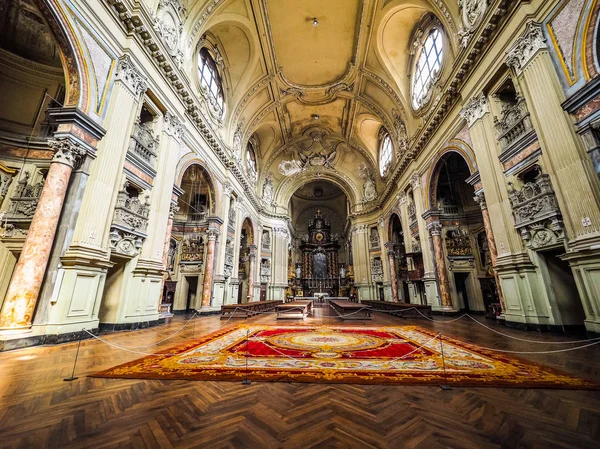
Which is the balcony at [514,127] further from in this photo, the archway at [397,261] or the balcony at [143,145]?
the balcony at [143,145]

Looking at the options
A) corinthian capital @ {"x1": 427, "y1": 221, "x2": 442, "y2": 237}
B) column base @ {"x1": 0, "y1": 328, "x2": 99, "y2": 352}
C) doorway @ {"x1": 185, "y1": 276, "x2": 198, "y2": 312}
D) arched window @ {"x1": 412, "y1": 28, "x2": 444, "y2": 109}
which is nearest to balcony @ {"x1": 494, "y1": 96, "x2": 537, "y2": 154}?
arched window @ {"x1": 412, "y1": 28, "x2": 444, "y2": 109}

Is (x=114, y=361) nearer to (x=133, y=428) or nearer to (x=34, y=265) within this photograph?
(x=133, y=428)

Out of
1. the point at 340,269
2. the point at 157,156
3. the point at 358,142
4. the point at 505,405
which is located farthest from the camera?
the point at 340,269

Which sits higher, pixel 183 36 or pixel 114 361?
pixel 183 36

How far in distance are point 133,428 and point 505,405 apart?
3.14 m

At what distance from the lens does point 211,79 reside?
1234 cm

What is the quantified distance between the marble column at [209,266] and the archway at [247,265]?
556 centimetres

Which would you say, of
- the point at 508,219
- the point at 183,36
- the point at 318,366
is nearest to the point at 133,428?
the point at 318,366

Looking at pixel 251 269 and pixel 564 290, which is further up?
pixel 251 269

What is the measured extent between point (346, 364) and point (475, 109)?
8.98 meters

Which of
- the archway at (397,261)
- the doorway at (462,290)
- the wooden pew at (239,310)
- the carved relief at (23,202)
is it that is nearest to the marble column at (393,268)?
the archway at (397,261)

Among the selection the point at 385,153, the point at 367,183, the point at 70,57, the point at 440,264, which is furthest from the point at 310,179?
the point at 70,57

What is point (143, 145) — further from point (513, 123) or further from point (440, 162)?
point (440, 162)

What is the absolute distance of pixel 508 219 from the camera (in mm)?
6902
